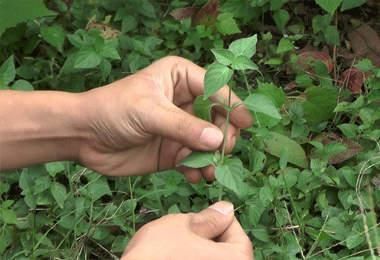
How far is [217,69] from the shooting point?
1621 mm

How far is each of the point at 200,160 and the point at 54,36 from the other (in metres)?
1.10

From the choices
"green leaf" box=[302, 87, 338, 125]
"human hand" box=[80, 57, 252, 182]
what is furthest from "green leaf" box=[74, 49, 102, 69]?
"green leaf" box=[302, 87, 338, 125]

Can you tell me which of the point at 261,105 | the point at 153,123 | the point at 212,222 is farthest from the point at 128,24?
the point at 212,222

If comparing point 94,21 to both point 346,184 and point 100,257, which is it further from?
point 346,184

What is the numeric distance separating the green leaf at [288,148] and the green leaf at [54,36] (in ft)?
2.51

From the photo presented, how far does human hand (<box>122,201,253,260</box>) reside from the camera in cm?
153

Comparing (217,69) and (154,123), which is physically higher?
(217,69)

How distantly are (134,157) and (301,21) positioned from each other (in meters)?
1.15

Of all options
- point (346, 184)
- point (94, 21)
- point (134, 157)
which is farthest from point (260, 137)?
point (94, 21)

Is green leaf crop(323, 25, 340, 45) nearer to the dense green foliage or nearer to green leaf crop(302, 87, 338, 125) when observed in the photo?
the dense green foliage

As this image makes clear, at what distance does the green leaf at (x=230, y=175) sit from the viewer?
5.50 feet

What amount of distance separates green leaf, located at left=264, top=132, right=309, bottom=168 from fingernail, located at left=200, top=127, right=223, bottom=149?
652 mm

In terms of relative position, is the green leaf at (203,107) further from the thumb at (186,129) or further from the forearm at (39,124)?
the forearm at (39,124)

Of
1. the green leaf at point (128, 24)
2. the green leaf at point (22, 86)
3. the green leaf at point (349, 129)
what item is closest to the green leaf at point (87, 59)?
the green leaf at point (22, 86)
